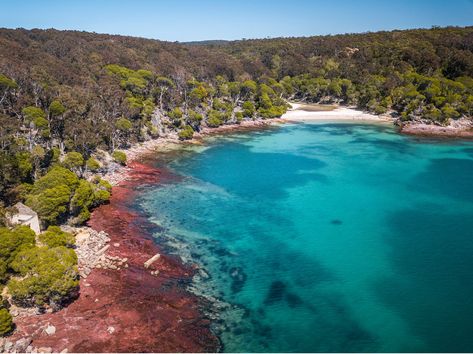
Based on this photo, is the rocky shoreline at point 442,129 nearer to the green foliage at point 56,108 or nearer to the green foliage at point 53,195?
the green foliage at point 56,108

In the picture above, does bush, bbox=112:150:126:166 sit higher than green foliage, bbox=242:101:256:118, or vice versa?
green foliage, bbox=242:101:256:118

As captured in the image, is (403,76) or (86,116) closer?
(86,116)

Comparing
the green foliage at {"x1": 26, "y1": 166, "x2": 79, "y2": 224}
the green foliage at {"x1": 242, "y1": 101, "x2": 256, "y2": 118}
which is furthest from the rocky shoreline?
the green foliage at {"x1": 26, "y1": 166, "x2": 79, "y2": 224}

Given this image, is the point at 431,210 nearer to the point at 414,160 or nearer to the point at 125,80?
the point at 414,160

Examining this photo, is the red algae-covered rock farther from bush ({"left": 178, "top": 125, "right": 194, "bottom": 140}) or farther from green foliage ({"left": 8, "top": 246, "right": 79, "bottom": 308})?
bush ({"left": 178, "top": 125, "right": 194, "bottom": 140})

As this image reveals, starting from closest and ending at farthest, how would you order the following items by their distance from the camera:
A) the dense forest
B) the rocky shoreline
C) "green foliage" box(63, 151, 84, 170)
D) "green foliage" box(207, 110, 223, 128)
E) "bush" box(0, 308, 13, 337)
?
1. "bush" box(0, 308, 13, 337)
2. the dense forest
3. "green foliage" box(63, 151, 84, 170)
4. the rocky shoreline
5. "green foliage" box(207, 110, 223, 128)

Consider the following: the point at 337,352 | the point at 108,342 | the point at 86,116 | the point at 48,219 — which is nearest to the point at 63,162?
the point at 48,219

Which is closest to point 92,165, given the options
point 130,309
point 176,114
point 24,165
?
point 24,165

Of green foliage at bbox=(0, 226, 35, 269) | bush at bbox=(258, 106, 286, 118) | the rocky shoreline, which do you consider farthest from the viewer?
bush at bbox=(258, 106, 286, 118)

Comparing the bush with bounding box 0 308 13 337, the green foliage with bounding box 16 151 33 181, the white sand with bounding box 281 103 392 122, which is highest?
the green foliage with bounding box 16 151 33 181
